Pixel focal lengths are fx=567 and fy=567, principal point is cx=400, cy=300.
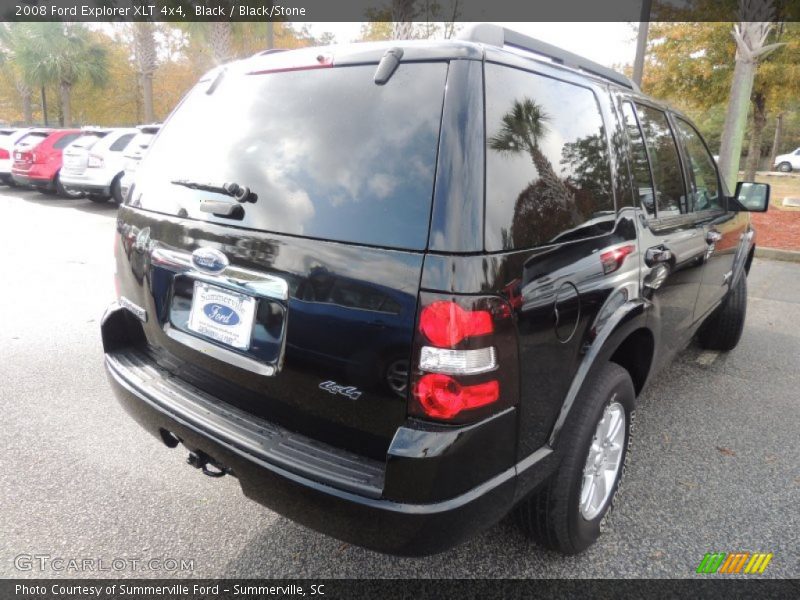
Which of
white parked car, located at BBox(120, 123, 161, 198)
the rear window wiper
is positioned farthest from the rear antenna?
white parked car, located at BBox(120, 123, 161, 198)

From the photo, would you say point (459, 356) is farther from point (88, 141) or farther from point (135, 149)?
point (88, 141)

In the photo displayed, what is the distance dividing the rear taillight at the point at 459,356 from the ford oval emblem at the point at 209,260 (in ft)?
2.47

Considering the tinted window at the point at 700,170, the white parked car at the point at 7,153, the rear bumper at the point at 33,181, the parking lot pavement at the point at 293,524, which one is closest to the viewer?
the parking lot pavement at the point at 293,524

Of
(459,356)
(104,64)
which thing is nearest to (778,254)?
(459,356)

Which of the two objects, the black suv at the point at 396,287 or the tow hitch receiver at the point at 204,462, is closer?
A: the black suv at the point at 396,287

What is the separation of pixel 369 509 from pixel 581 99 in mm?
1689

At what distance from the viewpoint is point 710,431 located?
3.35m

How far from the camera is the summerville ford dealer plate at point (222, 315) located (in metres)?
1.86

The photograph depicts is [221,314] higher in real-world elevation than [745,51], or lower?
lower

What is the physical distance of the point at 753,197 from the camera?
13.0ft

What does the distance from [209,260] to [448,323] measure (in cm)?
89

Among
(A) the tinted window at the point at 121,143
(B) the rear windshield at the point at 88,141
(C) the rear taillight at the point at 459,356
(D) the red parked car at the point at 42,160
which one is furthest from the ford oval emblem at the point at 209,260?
(D) the red parked car at the point at 42,160

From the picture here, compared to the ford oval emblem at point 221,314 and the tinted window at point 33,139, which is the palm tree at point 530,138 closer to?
the ford oval emblem at point 221,314

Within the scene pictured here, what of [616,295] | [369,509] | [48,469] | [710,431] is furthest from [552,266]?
[48,469]
